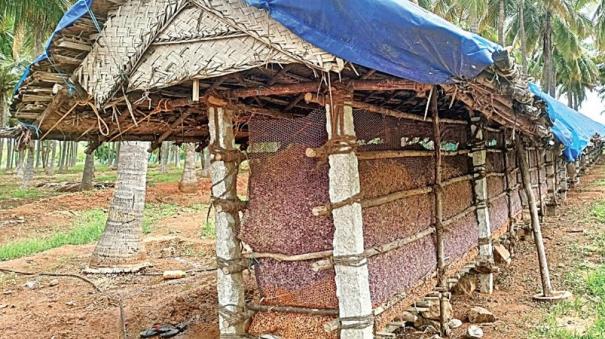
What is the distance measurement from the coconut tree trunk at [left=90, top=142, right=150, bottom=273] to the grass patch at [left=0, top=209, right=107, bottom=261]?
2.91 meters

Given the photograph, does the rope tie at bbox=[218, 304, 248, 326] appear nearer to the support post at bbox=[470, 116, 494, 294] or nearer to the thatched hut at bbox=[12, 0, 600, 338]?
the thatched hut at bbox=[12, 0, 600, 338]

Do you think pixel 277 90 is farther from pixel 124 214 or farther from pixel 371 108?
pixel 124 214

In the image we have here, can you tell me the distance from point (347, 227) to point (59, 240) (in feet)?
34.2

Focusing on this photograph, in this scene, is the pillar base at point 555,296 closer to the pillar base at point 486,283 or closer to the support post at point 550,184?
the pillar base at point 486,283

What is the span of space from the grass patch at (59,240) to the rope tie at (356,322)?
9.18 metres

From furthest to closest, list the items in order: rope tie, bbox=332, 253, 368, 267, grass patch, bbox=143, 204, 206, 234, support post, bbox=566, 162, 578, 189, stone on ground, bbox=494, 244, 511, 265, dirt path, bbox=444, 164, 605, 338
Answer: support post, bbox=566, 162, 578, 189
grass patch, bbox=143, 204, 206, 234
stone on ground, bbox=494, 244, 511, 265
dirt path, bbox=444, 164, 605, 338
rope tie, bbox=332, 253, 368, 267

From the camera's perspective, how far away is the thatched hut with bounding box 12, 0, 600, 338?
10.2 feet

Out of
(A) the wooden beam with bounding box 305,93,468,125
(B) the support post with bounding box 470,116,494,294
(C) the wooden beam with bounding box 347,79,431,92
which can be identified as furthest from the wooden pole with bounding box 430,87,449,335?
(C) the wooden beam with bounding box 347,79,431,92

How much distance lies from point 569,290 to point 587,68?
3269 centimetres

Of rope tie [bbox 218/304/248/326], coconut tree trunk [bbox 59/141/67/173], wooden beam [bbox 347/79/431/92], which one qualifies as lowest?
rope tie [bbox 218/304/248/326]

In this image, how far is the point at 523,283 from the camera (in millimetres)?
7352

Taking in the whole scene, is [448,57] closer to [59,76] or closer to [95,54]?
[95,54]

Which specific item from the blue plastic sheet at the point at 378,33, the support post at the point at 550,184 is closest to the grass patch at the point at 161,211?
the support post at the point at 550,184

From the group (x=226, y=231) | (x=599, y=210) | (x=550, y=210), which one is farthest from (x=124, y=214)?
(x=599, y=210)
